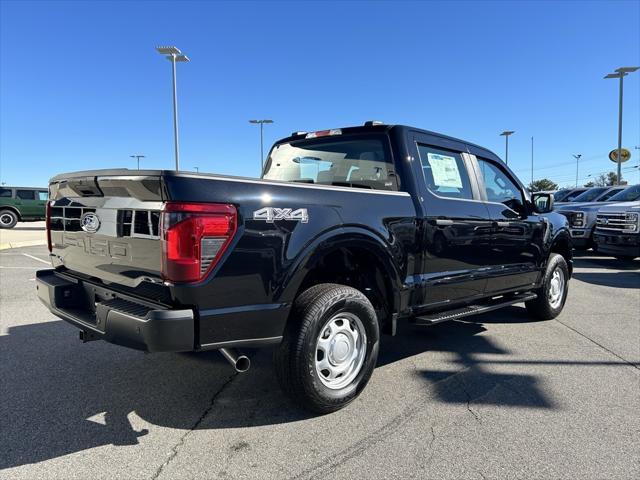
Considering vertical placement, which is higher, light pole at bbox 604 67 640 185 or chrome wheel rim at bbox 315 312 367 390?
light pole at bbox 604 67 640 185

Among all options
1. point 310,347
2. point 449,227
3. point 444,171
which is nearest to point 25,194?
point 444,171

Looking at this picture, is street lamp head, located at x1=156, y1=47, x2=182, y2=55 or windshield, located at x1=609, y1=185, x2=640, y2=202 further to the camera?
street lamp head, located at x1=156, y1=47, x2=182, y2=55

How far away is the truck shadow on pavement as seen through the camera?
2854 mm

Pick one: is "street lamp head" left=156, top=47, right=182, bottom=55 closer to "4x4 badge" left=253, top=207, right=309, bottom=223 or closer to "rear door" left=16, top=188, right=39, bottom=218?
"rear door" left=16, top=188, right=39, bottom=218

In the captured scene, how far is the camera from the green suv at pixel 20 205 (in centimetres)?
2259

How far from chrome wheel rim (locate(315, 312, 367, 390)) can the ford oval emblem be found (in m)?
1.59

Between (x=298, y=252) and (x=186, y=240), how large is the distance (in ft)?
2.28

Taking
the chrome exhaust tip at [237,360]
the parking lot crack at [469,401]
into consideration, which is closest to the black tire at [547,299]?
the parking lot crack at [469,401]

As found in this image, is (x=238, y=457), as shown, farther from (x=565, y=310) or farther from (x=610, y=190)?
(x=610, y=190)

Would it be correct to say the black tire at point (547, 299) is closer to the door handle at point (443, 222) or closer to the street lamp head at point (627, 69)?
the door handle at point (443, 222)

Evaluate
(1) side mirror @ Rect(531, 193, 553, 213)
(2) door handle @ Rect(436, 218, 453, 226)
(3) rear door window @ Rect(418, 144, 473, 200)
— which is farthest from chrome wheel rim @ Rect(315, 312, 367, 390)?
(1) side mirror @ Rect(531, 193, 553, 213)

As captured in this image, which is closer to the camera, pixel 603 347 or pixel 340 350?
pixel 340 350

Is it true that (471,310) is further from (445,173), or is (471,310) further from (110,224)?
(110,224)

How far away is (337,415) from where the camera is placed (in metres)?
3.14
